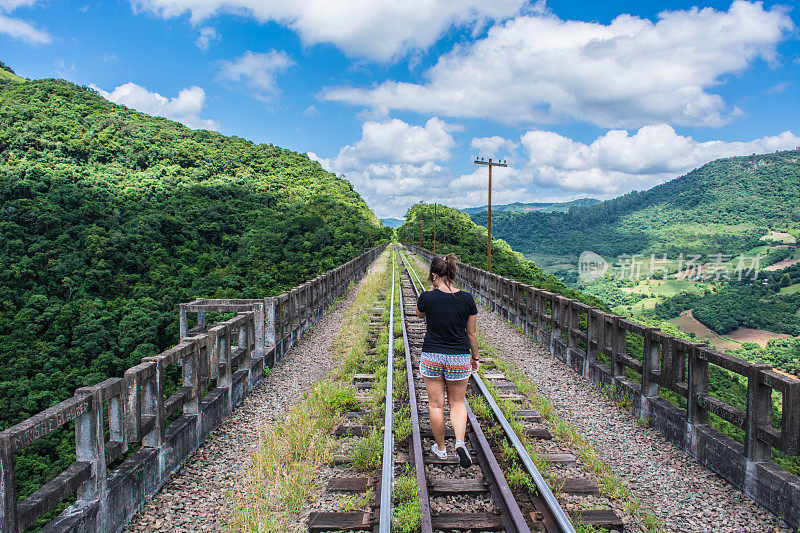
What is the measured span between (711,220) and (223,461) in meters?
208

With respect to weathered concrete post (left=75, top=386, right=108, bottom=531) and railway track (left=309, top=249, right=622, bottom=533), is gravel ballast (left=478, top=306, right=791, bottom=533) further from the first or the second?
weathered concrete post (left=75, top=386, right=108, bottom=531)

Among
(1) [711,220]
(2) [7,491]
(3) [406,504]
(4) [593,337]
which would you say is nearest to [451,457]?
(3) [406,504]

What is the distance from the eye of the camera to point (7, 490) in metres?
2.80

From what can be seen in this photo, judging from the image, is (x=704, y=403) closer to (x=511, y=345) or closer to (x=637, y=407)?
(x=637, y=407)

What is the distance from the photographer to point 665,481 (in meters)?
4.54

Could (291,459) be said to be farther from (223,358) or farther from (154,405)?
(223,358)

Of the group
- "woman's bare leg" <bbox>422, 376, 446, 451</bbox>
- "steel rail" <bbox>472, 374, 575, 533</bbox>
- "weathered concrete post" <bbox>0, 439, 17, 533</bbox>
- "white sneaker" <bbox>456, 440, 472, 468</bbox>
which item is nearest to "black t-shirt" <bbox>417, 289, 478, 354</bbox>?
"woman's bare leg" <bbox>422, 376, 446, 451</bbox>

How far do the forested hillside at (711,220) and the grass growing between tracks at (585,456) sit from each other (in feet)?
540

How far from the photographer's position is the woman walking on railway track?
14.4 ft

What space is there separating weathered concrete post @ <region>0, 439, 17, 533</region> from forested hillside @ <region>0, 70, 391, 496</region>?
30.7 ft

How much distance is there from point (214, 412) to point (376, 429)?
2217mm

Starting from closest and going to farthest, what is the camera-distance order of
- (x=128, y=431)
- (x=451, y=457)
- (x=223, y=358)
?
(x=128, y=431) → (x=451, y=457) → (x=223, y=358)

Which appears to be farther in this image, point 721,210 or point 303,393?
point 721,210

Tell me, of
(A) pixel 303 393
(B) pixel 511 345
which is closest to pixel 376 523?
(A) pixel 303 393
